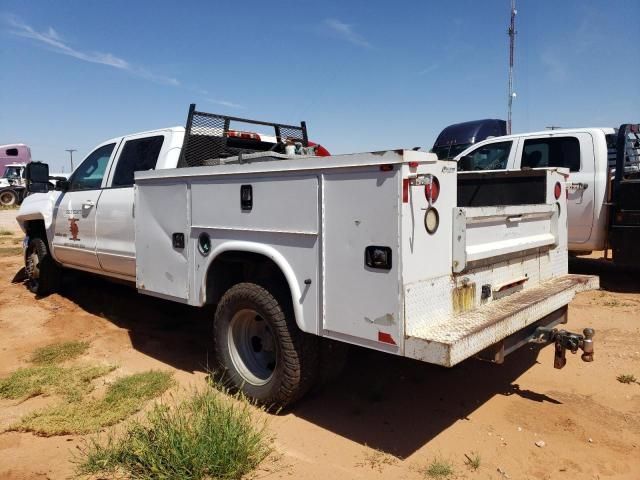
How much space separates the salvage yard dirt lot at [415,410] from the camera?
3.09 meters

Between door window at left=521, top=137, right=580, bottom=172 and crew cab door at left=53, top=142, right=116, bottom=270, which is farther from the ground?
door window at left=521, top=137, right=580, bottom=172

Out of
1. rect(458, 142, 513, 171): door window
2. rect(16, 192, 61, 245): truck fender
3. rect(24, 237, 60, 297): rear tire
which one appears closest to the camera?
rect(16, 192, 61, 245): truck fender

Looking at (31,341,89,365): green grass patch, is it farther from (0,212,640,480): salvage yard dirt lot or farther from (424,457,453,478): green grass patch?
(424,457,453,478): green grass patch

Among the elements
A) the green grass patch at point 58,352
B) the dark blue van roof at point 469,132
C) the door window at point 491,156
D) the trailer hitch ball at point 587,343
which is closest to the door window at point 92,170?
the green grass patch at point 58,352

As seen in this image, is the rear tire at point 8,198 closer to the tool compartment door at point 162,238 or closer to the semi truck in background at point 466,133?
the semi truck in background at point 466,133

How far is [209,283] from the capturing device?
4.11 meters

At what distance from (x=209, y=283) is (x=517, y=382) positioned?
8.38 ft

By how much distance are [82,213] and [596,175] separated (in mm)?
6515

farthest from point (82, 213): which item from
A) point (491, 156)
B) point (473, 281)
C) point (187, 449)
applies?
point (491, 156)

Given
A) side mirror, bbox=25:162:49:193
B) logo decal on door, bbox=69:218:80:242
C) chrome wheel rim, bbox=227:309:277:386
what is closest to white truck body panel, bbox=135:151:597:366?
chrome wheel rim, bbox=227:309:277:386

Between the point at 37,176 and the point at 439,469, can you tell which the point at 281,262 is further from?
the point at 37,176

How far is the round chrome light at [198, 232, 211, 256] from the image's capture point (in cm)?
→ 401

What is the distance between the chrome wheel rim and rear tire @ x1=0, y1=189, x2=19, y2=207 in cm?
2785

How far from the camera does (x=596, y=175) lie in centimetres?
721
